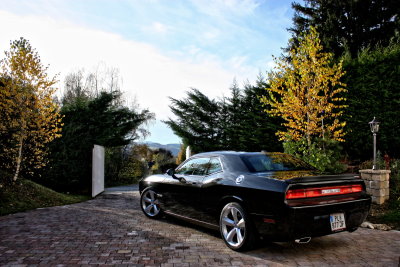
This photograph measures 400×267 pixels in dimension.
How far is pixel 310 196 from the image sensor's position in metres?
3.80

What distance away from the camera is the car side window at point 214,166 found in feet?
16.1

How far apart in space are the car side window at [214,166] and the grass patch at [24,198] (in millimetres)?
5001

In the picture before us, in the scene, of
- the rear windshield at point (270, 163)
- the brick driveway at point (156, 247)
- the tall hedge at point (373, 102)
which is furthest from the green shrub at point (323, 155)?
the rear windshield at point (270, 163)

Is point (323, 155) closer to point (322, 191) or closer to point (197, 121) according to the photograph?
point (322, 191)

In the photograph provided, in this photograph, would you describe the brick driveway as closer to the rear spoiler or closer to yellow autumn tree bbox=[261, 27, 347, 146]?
the rear spoiler

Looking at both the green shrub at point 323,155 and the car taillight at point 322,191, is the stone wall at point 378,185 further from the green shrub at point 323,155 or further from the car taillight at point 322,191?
the car taillight at point 322,191

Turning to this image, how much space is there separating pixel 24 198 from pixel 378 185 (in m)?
9.29

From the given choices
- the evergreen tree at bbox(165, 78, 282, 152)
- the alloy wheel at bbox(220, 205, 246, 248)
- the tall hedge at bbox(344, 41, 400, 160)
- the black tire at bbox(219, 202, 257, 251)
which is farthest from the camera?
the evergreen tree at bbox(165, 78, 282, 152)

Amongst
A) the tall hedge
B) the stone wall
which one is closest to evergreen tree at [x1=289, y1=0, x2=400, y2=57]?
the tall hedge

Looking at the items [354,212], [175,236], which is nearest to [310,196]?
[354,212]

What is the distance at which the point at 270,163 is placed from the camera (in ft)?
15.8

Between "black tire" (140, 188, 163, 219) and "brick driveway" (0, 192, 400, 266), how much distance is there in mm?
199

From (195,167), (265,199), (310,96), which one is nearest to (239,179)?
(265,199)

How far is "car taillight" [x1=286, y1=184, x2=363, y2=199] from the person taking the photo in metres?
3.71
